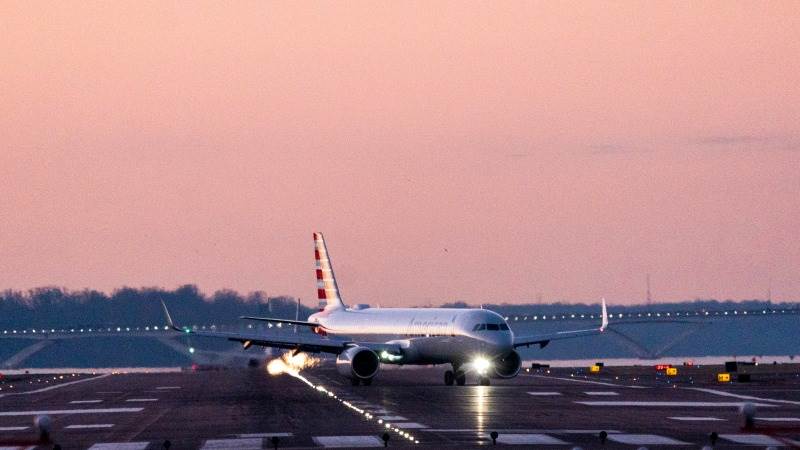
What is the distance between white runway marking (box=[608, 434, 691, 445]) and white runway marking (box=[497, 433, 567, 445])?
1.41 meters

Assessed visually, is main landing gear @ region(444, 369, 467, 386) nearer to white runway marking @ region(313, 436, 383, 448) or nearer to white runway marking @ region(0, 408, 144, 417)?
white runway marking @ region(0, 408, 144, 417)

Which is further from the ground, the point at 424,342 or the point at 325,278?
the point at 325,278

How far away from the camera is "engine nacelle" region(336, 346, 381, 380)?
236 ft

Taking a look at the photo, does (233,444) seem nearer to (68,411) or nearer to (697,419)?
(697,419)

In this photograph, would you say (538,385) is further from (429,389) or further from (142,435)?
(142,435)

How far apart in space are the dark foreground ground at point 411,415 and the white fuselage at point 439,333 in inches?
76.1

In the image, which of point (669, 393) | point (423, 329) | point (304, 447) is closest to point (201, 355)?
point (423, 329)

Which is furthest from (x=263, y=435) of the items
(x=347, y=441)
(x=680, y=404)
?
(x=680, y=404)

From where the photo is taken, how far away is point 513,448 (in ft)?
106

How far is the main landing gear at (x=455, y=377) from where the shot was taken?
72812 millimetres

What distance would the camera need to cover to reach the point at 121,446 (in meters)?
35.2

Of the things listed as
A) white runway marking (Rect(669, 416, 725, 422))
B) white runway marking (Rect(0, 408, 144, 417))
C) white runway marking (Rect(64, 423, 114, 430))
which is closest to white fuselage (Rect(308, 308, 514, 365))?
white runway marking (Rect(0, 408, 144, 417))

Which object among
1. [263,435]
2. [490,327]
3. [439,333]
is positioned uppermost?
[490,327]

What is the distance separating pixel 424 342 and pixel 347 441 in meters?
39.1
